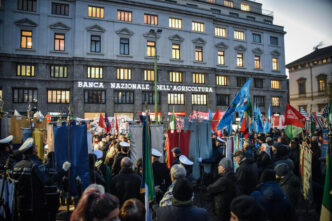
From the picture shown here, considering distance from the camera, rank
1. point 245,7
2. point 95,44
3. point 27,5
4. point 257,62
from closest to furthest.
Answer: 1. point 27,5
2. point 95,44
3. point 257,62
4. point 245,7

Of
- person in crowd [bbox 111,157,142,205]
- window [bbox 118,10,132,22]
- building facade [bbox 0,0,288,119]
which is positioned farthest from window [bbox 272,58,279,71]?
person in crowd [bbox 111,157,142,205]

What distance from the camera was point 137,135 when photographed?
8633 mm

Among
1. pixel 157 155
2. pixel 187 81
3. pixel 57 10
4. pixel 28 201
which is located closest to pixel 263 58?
pixel 187 81

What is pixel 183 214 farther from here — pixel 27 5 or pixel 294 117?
pixel 27 5

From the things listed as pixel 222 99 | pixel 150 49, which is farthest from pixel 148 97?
pixel 222 99

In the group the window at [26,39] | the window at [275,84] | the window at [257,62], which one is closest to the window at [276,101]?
the window at [275,84]

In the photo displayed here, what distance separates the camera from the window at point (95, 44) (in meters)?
29.6

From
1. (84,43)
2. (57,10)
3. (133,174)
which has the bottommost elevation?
(133,174)

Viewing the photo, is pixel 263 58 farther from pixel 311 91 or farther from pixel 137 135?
pixel 137 135

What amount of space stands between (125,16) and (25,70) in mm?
13581

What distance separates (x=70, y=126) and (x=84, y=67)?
24.4 m

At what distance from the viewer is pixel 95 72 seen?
2939cm

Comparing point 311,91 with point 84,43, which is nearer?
point 84,43

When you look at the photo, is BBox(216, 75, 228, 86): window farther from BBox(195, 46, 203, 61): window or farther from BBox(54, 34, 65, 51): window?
BBox(54, 34, 65, 51): window
